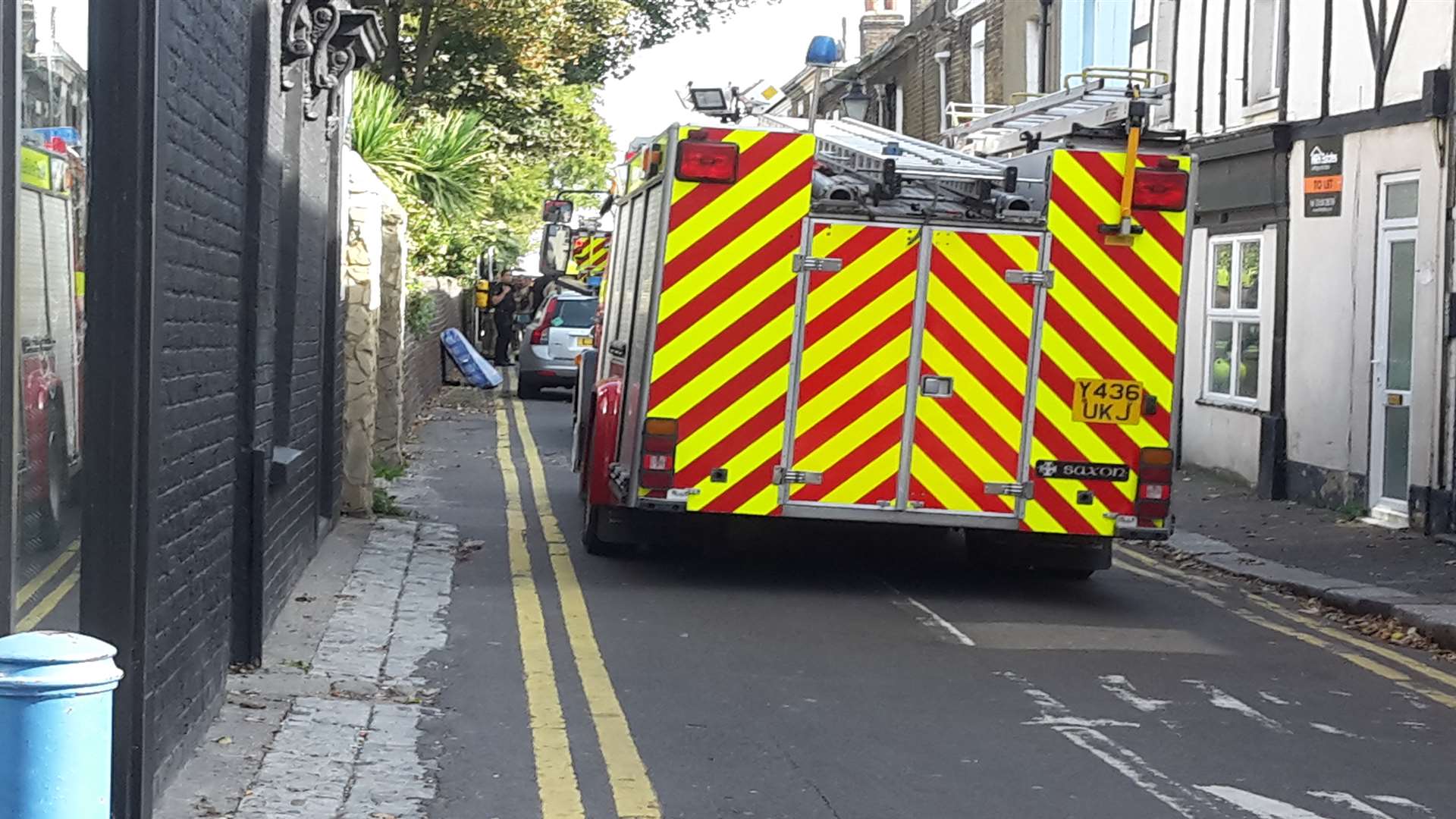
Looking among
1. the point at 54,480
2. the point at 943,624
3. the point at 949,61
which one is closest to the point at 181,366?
the point at 54,480

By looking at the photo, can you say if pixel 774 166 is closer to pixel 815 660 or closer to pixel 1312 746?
pixel 815 660

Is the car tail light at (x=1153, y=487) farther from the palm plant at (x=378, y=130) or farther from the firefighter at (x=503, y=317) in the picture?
the firefighter at (x=503, y=317)

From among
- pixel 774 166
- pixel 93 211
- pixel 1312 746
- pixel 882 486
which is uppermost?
pixel 774 166

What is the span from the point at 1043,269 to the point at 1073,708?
3456mm

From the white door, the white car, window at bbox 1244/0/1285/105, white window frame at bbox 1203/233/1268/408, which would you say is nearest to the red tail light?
the white door

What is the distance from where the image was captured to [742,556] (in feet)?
41.0

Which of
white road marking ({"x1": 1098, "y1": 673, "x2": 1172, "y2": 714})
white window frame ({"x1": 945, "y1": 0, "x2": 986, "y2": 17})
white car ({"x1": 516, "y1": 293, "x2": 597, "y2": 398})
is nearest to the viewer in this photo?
white road marking ({"x1": 1098, "y1": 673, "x2": 1172, "y2": 714})

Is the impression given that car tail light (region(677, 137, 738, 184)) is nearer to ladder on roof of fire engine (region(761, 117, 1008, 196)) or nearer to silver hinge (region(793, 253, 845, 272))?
silver hinge (region(793, 253, 845, 272))

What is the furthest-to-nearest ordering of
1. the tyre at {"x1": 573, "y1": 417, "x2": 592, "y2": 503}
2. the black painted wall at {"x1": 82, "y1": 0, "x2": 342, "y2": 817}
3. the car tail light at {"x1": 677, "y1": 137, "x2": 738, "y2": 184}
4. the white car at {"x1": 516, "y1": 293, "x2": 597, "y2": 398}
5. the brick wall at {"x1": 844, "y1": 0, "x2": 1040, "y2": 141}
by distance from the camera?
1. the brick wall at {"x1": 844, "y1": 0, "x2": 1040, "y2": 141}
2. the white car at {"x1": 516, "y1": 293, "x2": 597, "y2": 398}
3. the tyre at {"x1": 573, "y1": 417, "x2": 592, "y2": 503}
4. the car tail light at {"x1": 677, "y1": 137, "x2": 738, "y2": 184}
5. the black painted wall at {"x1": 82, "y1": 0, "x2": 342, "y2": 817}

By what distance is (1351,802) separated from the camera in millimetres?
6586

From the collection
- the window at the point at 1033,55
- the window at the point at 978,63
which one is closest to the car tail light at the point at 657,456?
the window at the point at 1033,55

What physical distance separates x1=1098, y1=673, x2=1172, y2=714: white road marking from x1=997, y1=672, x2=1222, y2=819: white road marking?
325 mm

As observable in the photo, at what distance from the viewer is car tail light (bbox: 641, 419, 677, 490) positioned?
1068 cm

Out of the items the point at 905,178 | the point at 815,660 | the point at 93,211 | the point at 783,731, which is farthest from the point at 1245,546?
the point at 93,211
